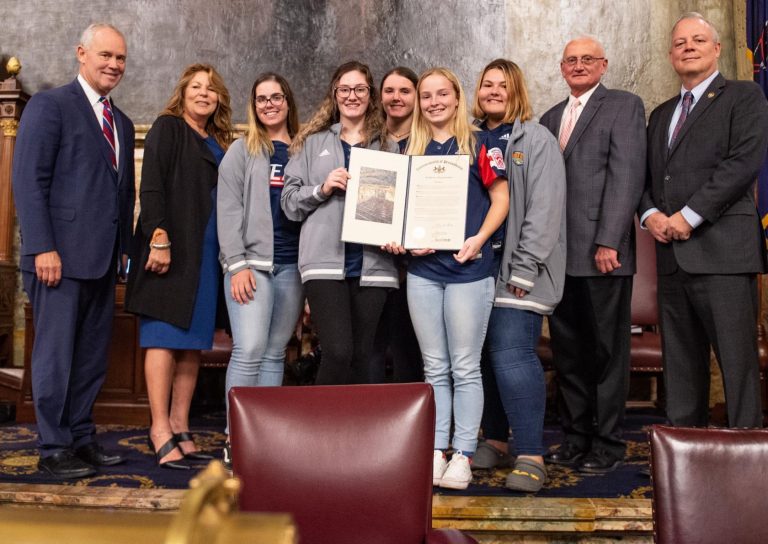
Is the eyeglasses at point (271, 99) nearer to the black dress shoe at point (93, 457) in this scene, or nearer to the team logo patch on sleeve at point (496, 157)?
the team logo patch on sleeve at point (496, 157)

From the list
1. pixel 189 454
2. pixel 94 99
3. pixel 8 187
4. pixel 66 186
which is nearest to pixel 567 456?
pixel 189 454

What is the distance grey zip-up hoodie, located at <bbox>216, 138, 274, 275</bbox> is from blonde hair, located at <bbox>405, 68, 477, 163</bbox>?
606 mm

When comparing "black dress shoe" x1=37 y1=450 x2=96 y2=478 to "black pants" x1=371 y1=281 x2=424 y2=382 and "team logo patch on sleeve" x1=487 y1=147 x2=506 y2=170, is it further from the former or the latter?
"team logo patch on sleeve" x1=487 y1=147 x2=506 y2=170

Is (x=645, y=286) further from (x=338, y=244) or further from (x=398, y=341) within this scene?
(x=338, y=244)

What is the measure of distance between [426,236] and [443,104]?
50 cm

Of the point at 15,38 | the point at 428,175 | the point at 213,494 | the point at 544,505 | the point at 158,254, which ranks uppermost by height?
the point at 15,38

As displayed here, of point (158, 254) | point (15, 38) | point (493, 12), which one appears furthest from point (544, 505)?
point (15, 38)

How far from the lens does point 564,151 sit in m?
3.31

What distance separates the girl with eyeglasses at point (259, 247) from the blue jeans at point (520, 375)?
84cm

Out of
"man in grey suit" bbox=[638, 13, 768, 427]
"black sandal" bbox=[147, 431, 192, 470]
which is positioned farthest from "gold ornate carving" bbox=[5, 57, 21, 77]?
"man in grey suit" bbox=[638, 13, 768, 427]

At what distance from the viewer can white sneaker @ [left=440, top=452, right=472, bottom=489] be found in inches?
114

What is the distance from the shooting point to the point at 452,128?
9.89 ft

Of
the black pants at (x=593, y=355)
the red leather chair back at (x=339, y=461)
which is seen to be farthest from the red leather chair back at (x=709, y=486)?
the black pants at (x=593, y=355)

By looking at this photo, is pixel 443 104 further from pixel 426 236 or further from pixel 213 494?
pixel 213 494
